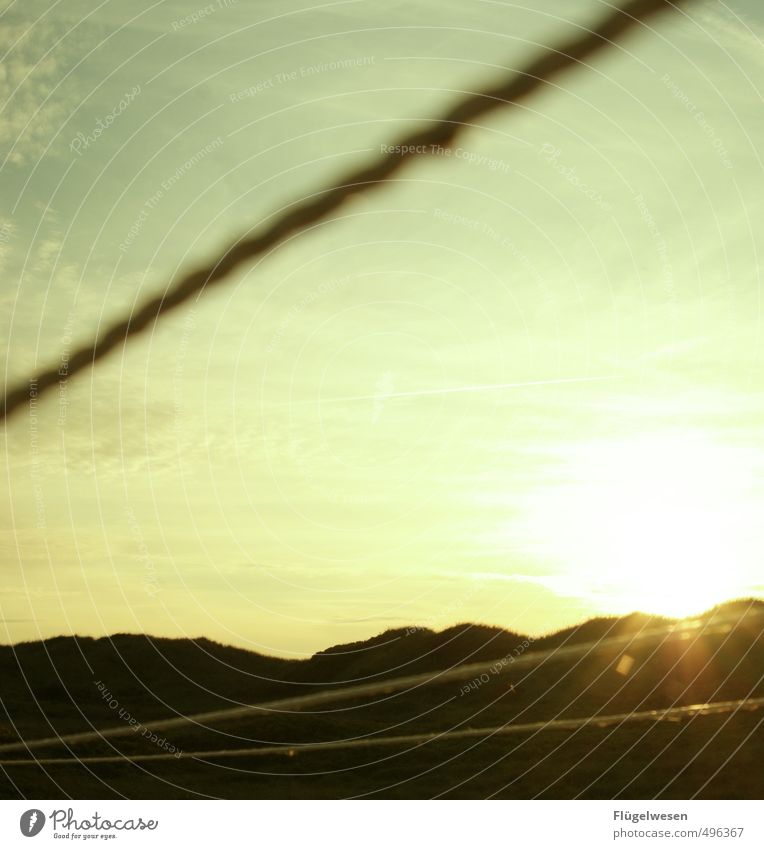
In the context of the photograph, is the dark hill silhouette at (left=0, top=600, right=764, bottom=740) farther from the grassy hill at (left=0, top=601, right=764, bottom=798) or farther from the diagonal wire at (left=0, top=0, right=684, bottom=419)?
the diagonal wire at (left=0, top=0, right=684, bottom=419)

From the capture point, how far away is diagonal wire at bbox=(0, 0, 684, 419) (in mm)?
5984

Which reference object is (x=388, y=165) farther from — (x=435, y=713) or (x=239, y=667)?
(x=435, y=713)

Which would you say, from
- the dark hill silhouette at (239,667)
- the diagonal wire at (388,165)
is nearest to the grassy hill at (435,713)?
the dark hill silhouette at (239,667)

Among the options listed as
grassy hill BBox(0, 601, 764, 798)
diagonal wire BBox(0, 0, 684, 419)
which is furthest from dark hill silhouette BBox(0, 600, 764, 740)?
diagonal wire BBox(0, 0, 684, 419)

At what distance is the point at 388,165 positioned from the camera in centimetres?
705

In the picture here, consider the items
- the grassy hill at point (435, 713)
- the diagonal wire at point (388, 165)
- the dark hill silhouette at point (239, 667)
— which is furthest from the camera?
the dark hill silhouette at point (239, 667)

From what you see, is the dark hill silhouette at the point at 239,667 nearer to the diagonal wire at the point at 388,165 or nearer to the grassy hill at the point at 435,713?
the grassy hill at the point at 435,713

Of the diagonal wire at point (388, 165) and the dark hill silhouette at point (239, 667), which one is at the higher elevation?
the diagonal wire at point (388, 165)

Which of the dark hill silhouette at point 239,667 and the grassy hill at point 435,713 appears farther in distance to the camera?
the dark hill silhouette at point 239,667

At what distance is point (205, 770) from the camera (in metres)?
10.6

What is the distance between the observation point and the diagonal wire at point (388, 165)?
19.6 feet

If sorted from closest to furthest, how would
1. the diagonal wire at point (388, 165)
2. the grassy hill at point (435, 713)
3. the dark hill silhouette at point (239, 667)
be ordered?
1. the diagonal wire at point (388, 165)
2. the grassy hill at point (435, 713)
3. the dark hill silhouette at point (239, 667)

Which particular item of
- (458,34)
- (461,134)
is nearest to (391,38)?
(458,34)

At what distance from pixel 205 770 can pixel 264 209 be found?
6.59m
